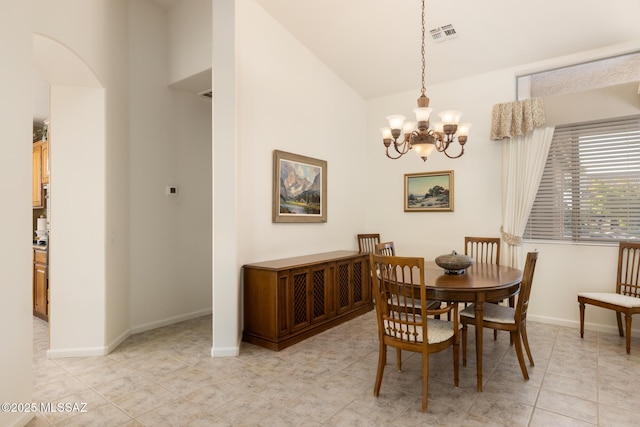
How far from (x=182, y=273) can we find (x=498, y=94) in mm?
4811

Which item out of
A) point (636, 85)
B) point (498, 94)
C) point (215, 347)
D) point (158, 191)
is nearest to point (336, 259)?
point (215, 347)

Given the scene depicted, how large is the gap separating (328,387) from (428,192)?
3331 mm

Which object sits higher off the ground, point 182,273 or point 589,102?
point 589,102

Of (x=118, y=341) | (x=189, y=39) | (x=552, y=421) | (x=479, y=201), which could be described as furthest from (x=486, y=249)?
(x=189, y=39)

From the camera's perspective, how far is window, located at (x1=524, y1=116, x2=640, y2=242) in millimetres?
3840

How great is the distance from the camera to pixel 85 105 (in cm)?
333

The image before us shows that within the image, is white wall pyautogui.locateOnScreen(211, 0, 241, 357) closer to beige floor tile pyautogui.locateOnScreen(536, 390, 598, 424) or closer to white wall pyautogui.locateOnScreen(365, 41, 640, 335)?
beige floor tile pyautogui.locateOnScreen(536, 390, 598, 424)

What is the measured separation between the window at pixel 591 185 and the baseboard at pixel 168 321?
14.6 ft

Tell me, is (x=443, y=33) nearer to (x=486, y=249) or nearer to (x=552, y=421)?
(x=486, y=249)

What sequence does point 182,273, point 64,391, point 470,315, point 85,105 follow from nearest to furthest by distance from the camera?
point 64,391 → point 470,315 → point 85,105 → point 182,273

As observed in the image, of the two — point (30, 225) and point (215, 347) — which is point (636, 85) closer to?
point (215, 347)

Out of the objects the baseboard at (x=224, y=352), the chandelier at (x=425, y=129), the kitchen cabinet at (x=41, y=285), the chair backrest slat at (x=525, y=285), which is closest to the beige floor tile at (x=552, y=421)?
the chair backrest slat at (x=525, y=285)

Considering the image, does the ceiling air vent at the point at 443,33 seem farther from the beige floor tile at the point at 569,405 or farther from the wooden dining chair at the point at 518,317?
the beige floor tile at the point at 569,405

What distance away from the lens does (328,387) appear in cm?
266
